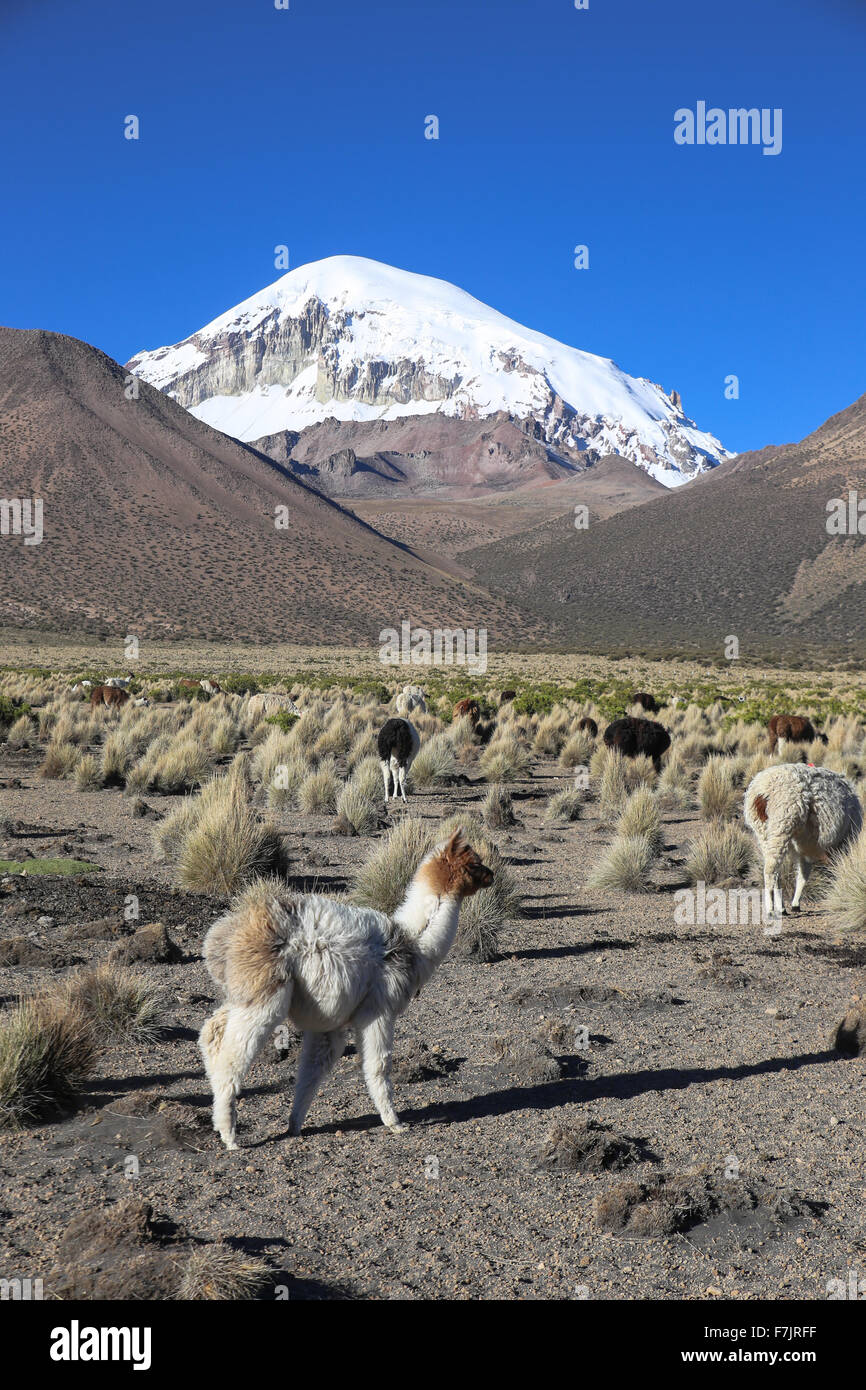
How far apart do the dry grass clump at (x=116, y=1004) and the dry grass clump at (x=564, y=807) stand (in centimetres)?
850

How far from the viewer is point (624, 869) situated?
1019 centimetres

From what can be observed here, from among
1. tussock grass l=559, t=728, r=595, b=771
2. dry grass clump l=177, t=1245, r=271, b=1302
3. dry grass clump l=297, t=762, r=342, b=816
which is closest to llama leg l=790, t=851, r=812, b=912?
dry grass clump l=297, t=762, r=342, b=816

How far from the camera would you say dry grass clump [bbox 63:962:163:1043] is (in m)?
5.88

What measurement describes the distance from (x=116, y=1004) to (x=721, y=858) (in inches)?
259

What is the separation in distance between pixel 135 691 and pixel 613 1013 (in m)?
26.6

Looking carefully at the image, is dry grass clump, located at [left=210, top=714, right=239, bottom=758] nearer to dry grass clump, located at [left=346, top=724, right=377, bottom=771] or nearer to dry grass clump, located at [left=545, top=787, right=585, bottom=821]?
dry grass clump, located at [left=346, top=724, right=377, bottom=771]

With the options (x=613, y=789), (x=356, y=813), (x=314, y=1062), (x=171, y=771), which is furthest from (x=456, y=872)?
(x=171, y=771)

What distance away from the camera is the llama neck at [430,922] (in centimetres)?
478

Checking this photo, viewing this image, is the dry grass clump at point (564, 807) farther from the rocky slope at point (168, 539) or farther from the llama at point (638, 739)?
the rocky slope at point (168, 539)

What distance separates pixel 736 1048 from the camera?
6.11m

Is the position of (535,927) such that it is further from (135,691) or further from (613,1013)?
(135,691)

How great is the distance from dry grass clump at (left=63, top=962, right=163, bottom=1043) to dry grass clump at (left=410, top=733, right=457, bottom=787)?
10.2m

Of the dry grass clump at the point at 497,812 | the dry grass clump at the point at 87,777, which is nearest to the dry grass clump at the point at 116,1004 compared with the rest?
the dry grass clump at the point at 497,812

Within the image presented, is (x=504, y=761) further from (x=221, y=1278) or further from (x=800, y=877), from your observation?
(x=221, y=1278)
